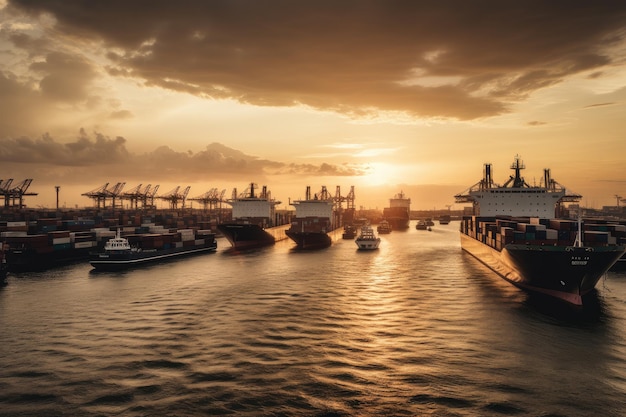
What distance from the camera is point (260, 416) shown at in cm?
1700

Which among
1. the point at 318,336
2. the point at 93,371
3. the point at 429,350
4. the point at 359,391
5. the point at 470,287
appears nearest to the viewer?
the point at 359,391

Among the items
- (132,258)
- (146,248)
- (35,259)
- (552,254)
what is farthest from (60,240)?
(552,254)

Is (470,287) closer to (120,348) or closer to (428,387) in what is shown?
(428,387)

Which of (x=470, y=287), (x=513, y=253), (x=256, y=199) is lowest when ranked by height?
(x=470, y=287)

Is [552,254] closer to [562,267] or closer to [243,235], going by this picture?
[562,267]

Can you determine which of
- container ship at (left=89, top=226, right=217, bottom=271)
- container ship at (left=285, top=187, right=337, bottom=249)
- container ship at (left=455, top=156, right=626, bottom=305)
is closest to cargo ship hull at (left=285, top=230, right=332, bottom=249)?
container ship at (left=285, top=187, right=337, bottom=249)

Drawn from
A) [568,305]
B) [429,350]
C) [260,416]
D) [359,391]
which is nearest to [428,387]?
[359,391]

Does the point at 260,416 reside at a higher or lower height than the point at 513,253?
lower

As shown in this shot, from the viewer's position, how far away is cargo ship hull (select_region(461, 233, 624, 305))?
33719mm

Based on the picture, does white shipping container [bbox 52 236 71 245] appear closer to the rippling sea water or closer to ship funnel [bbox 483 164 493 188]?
the rippling sea water

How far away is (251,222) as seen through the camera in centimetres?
11150

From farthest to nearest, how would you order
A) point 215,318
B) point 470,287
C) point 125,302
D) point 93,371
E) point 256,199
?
point 256,199 → point 470,287 → point 125,302 → point 215,318 → point 93,371

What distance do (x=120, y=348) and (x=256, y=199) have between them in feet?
315

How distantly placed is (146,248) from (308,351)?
54097 mm
